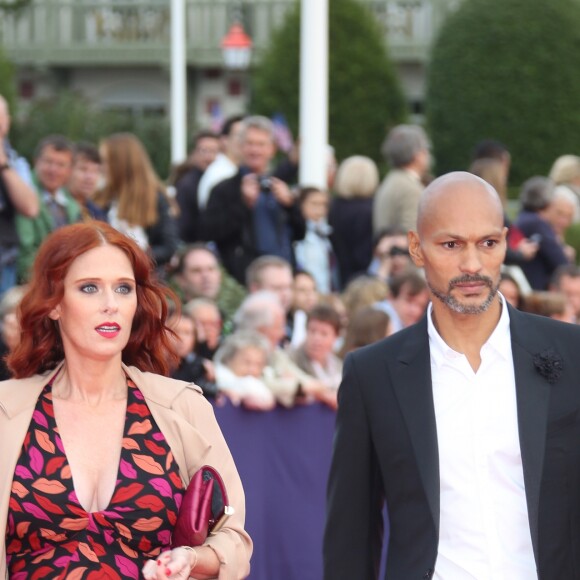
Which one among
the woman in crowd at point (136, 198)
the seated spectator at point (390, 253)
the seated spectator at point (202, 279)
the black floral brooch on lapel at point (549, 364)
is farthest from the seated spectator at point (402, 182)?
the black floral brooch on lapel at point (549, 364)

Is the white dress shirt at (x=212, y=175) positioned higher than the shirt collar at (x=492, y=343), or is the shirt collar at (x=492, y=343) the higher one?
the white dress shirt at (x=212, y=175)

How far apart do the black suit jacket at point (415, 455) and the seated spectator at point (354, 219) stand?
23.5 feet

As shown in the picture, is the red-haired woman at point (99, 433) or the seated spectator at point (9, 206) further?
the seated spectator at point (9, 206)

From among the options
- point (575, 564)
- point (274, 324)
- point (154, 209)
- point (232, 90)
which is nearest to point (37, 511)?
point (575, 564)

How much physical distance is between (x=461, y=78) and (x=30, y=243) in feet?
49.9

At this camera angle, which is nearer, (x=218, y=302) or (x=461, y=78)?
(x=218, y=302)

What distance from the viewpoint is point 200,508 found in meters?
4.10

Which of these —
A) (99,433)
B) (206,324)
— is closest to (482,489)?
(99,433)

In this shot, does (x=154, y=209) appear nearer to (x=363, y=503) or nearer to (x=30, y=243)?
(x=30, y=243)

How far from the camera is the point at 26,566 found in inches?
161

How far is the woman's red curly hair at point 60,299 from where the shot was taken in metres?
4.34

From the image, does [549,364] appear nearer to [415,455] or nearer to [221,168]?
[415,455]

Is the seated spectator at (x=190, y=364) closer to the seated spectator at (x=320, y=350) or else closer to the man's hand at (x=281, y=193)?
the seated spectator at (x=320, y=350)

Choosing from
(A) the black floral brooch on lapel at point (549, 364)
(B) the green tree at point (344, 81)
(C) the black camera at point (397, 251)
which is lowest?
(C) the black camera at point (397, 251)
